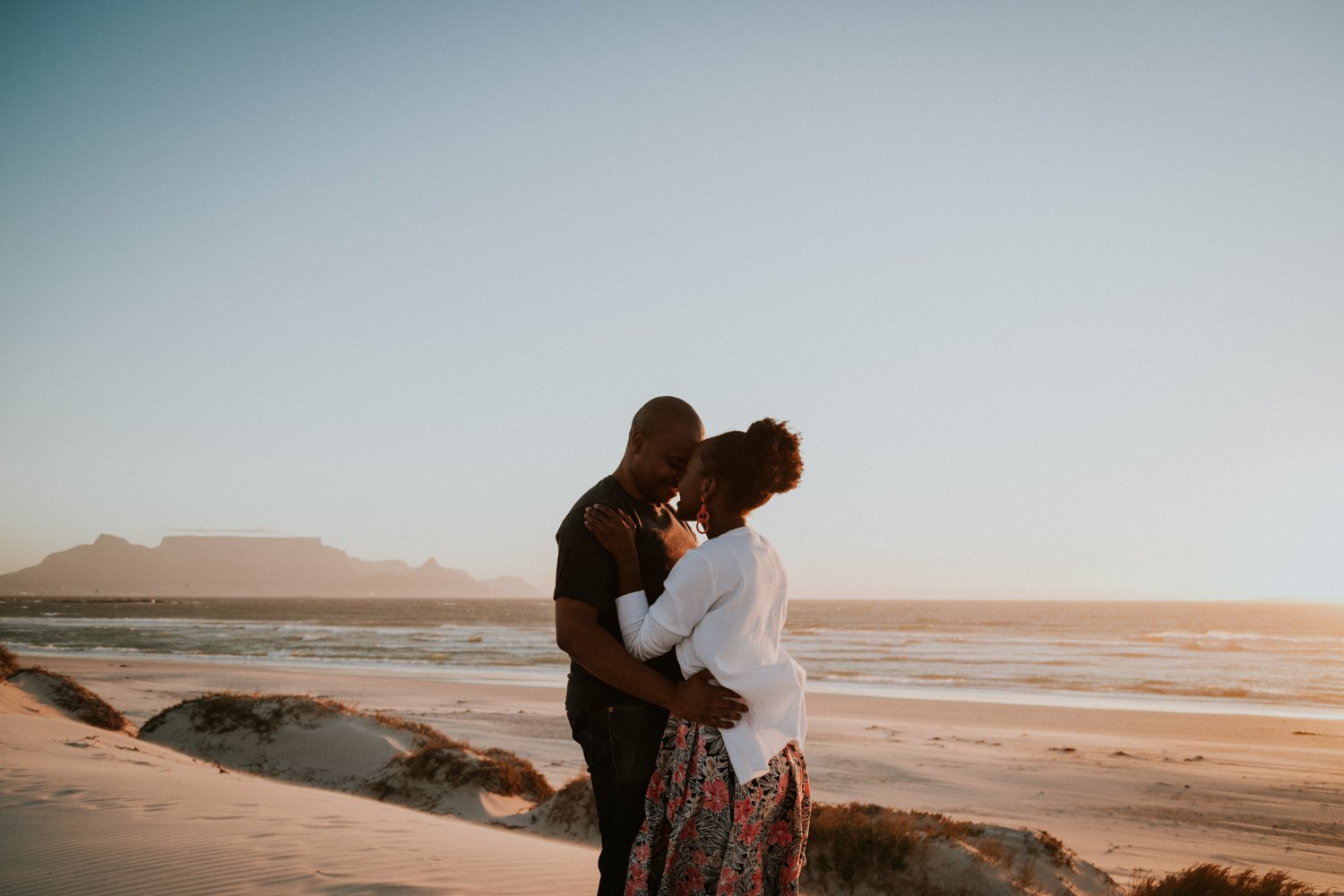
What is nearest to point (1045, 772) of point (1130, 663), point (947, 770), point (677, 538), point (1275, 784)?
point (947, 770)

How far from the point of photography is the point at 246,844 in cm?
594

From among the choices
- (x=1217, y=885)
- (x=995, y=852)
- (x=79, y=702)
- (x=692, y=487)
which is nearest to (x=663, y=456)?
(x=692, y=487)

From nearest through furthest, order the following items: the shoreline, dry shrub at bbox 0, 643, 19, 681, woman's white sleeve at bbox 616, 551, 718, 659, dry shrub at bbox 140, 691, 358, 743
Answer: woman's white sleeve at bbox 616, 551, 718, 659
dry shrub at bbox 140, 691, 358, 743
dry shrub at bbox 0, 643, 19, 681
the shoreline

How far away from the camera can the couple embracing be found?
298cm

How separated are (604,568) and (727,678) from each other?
561 millimetres

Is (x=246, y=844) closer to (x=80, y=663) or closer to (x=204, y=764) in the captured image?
(x=204, y=764)

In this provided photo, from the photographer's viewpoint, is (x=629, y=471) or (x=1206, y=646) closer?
(x=629, y=471)

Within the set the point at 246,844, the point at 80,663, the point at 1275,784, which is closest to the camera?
the point at 246,844

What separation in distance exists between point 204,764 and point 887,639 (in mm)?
47134

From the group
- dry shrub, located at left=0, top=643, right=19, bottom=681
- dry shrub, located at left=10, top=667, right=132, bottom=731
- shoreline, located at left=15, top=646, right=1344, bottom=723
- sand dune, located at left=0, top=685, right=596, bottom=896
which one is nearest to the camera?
sand dune, located at left=0, top=685, right=596, bottom=896

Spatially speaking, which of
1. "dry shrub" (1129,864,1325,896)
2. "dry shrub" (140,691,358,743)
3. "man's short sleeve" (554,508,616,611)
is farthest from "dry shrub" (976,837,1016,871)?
"dry shrub" (140,691,358,743)

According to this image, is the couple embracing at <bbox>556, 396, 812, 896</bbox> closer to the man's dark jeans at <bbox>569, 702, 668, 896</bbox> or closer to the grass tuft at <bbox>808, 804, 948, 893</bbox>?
the man's dark jeans at <bbox>569, 702, 668, 896</bbox>

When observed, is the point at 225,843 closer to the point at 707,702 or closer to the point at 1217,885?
the point at 707,702

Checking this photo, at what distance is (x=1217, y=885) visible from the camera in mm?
6250
